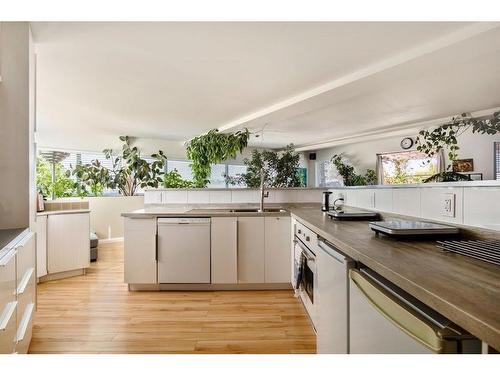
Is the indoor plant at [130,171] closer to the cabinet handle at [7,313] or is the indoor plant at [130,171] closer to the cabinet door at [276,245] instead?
the cabinet door at [276,245]

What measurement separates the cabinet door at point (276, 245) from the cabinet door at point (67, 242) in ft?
7.16

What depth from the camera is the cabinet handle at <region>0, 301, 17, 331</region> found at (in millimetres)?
1025

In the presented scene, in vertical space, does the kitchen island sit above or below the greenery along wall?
below

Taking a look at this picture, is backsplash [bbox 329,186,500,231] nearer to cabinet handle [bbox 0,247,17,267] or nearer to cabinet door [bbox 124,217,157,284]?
cabinet handle [bbox 0,247,17,267]

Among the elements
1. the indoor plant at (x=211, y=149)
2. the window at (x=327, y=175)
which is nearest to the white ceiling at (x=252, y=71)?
the indoor plant at (x=211, y=149)

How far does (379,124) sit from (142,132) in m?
5.04

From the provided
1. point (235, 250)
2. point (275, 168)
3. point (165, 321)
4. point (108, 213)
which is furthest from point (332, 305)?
point (108, 213)

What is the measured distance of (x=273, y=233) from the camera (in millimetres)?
2750

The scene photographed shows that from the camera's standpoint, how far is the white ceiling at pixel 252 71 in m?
2.10

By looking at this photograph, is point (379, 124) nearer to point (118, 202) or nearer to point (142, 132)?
point (142, 132)

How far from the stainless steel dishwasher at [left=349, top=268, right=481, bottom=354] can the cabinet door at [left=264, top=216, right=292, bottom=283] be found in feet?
5.57

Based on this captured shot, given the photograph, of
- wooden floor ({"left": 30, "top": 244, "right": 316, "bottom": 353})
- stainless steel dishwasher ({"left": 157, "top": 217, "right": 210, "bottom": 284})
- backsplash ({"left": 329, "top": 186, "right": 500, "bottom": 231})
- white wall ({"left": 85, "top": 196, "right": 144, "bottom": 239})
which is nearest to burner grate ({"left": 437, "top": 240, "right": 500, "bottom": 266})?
backsplash ({"left": 329, "top": 186, "right": 500, "bottom": 231})

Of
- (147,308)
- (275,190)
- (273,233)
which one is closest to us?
(147,308)

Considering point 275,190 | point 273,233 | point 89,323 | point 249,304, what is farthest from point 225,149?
point 89,323
